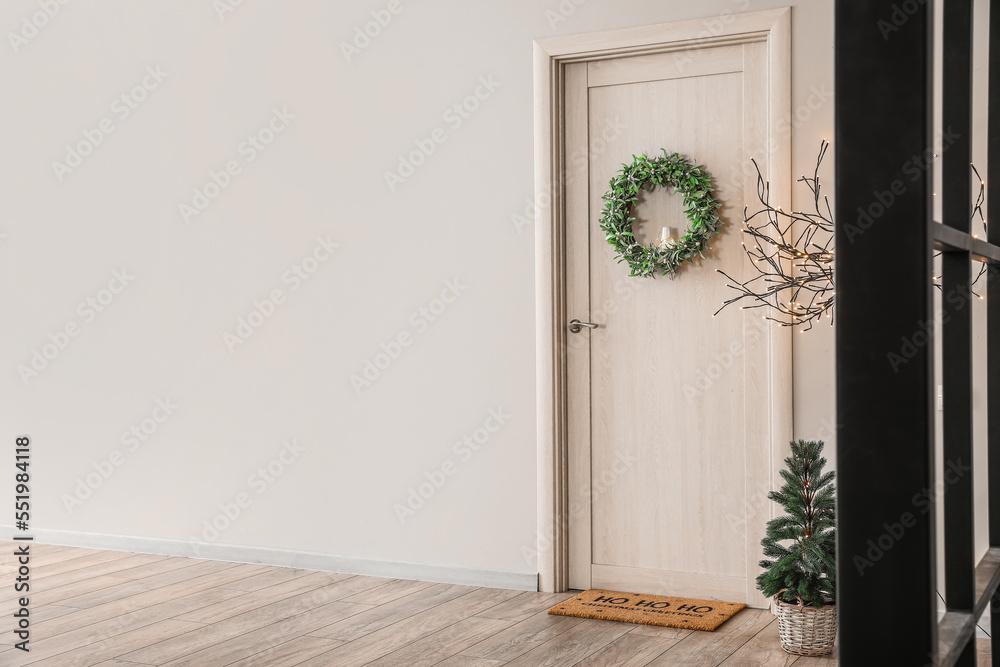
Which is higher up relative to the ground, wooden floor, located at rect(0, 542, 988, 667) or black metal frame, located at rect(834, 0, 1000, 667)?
black metal frame, located at rect(834, 0, 1000, 667)

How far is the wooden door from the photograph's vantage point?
376cm

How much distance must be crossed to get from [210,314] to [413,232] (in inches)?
47.4

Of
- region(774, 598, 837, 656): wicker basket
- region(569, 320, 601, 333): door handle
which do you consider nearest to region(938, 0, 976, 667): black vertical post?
region(774, 598, 837, 656): wicker basket

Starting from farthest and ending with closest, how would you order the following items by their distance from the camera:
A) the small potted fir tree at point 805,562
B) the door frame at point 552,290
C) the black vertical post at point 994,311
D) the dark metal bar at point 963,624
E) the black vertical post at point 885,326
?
1. the door frame at point 552,290
2. the small potted fir tree at point 805,562
3. the black vertical post at point 994,311
4. the dark metal bar at point 963,624
5. the black vertical post at point 885,326

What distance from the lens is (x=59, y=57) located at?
200 inches

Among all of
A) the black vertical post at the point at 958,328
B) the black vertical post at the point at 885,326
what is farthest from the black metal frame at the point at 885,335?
the black vertical post at the point at 958,328

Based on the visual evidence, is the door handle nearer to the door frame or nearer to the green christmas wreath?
the door frame

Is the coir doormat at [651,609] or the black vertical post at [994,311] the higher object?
the black vertical post at [994,311]

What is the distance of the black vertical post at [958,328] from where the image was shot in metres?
0.73

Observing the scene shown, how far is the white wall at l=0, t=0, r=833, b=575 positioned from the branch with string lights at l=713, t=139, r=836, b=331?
90mm

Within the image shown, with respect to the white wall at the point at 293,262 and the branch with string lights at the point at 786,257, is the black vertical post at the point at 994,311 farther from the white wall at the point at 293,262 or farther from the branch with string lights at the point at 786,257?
the white wall at the point at 293,262

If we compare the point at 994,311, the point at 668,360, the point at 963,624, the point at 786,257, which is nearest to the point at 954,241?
the point at 963,624

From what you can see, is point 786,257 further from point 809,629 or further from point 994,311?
point 994,311

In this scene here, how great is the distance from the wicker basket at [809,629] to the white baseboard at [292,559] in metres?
1.19
